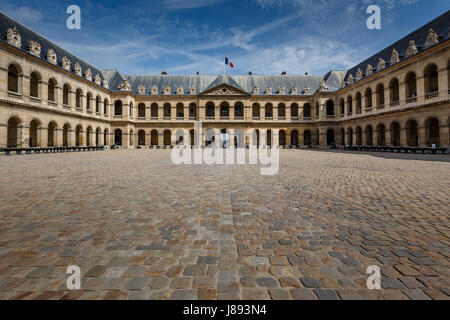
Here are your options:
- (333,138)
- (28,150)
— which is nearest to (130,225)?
(28,150)

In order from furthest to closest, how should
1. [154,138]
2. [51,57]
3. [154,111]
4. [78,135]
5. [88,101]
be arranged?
[154,138]
[154,111]
[88,101]
[78,135]
[51,57]

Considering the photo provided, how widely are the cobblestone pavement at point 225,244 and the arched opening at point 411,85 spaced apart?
85.7 feet

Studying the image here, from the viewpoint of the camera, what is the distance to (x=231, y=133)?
42.8m

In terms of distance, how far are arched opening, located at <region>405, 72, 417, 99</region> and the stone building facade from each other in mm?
116

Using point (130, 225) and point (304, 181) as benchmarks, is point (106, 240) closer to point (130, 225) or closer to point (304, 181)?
point (130, 225)

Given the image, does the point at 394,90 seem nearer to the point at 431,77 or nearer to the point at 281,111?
the point at 431,77

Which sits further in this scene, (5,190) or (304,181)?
(304,181)

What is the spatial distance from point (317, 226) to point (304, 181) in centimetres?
416

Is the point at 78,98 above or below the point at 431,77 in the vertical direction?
below

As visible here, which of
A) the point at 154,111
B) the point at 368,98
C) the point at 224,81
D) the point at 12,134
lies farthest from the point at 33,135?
the point at 368,98

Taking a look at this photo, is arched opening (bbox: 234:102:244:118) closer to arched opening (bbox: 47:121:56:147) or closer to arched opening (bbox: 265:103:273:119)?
arched opening (bbox: 265:103:273:119)

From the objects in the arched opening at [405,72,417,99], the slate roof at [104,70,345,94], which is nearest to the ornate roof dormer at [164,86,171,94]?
the slate roof at [104,70,345,94]

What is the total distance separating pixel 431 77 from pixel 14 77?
158 feet

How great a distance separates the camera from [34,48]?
2450cm
